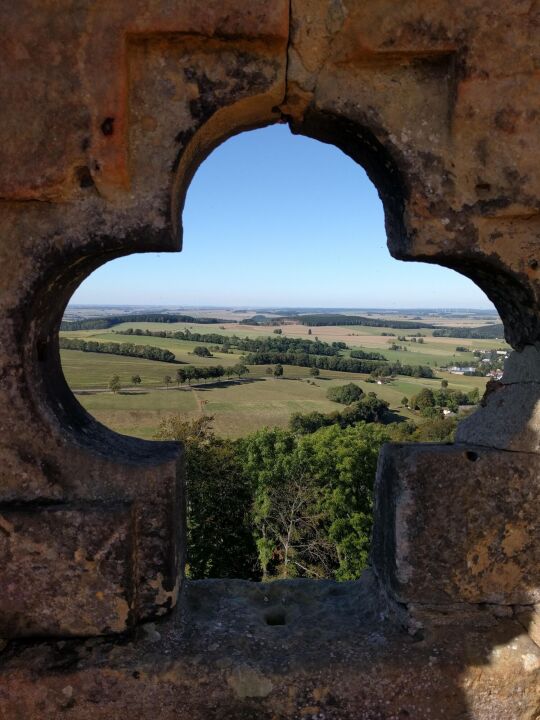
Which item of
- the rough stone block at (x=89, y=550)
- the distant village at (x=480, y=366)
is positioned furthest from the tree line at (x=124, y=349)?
the rough stone block at (x=89, y=550)

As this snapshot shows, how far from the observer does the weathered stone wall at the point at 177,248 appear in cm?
210

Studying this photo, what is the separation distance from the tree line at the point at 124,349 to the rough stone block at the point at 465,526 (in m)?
51.7

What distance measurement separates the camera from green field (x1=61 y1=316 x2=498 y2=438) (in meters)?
33.9

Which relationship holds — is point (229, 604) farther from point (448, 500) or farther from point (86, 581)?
point (448, 500)

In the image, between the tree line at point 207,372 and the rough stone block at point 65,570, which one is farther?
the tree line at point 207,372

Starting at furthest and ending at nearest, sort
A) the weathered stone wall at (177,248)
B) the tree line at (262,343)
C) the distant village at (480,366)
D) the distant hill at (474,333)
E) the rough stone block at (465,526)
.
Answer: the distant hill at (474,333), the tree line at (262,343), the distant village at (480,366), the rough stone block at (465,526), the weathered stone wall at (177,248)

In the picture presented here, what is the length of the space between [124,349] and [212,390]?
16.0m

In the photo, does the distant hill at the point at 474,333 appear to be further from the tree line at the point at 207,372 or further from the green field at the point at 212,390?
the tree line at the point at 207,372

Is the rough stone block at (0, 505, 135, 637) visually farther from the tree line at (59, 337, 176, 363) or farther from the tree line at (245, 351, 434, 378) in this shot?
the tree line at (245, 351, 434, 378)

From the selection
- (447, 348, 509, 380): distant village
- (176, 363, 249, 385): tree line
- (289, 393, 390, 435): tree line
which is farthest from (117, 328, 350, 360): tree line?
(289, 393, 390, 435): tree line

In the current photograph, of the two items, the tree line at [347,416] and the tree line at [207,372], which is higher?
the tree line at [207,372]

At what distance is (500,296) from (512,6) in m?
1.21

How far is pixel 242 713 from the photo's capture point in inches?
86.4

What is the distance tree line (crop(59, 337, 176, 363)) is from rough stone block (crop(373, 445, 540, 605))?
51661 mm
